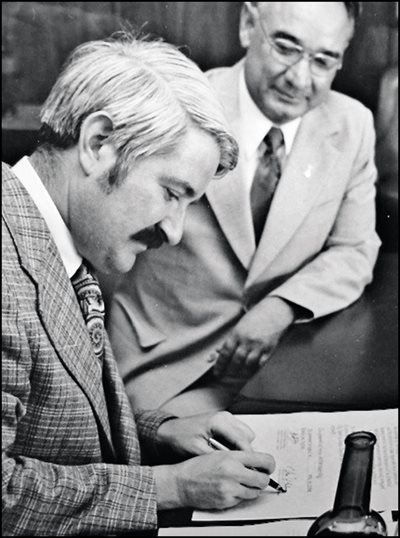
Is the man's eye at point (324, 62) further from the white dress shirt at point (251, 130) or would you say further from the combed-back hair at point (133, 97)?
the combed-back hair at point (133, 97)

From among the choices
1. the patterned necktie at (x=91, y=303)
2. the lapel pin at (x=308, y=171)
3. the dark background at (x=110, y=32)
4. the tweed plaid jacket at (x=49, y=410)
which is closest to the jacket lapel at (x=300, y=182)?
the lapel pin at (x=308, y=171)

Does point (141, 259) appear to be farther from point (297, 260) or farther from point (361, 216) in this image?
point (361, 216)

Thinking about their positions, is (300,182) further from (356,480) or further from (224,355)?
(356,480)

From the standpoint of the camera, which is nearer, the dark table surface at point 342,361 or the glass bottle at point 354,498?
the glass bottle at point 354,498

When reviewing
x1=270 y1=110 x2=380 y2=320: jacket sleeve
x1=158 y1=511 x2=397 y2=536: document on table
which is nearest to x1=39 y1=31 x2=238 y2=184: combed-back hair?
x1=270 y1=110 x2=380 y2=320: jacket sleeve

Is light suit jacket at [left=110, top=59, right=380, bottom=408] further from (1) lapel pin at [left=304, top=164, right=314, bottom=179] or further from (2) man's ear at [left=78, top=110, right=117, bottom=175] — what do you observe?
(2) man's ear at [left=78, top=110, right=117, bottom=175]

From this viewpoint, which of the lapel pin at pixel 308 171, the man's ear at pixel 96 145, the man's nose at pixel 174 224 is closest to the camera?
the man's ear at pixel 96 145

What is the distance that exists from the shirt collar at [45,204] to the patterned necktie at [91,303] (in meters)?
0.06

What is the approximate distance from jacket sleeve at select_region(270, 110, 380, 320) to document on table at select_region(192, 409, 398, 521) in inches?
10.0

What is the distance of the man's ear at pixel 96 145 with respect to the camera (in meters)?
1.71

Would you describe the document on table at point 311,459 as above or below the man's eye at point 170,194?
below

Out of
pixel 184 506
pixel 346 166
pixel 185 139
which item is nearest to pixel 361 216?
pixel 346 166

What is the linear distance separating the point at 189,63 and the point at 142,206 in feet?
1.04

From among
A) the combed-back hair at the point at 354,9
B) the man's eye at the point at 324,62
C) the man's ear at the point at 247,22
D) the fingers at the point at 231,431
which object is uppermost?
the combed-back hair at the point at 354,9
